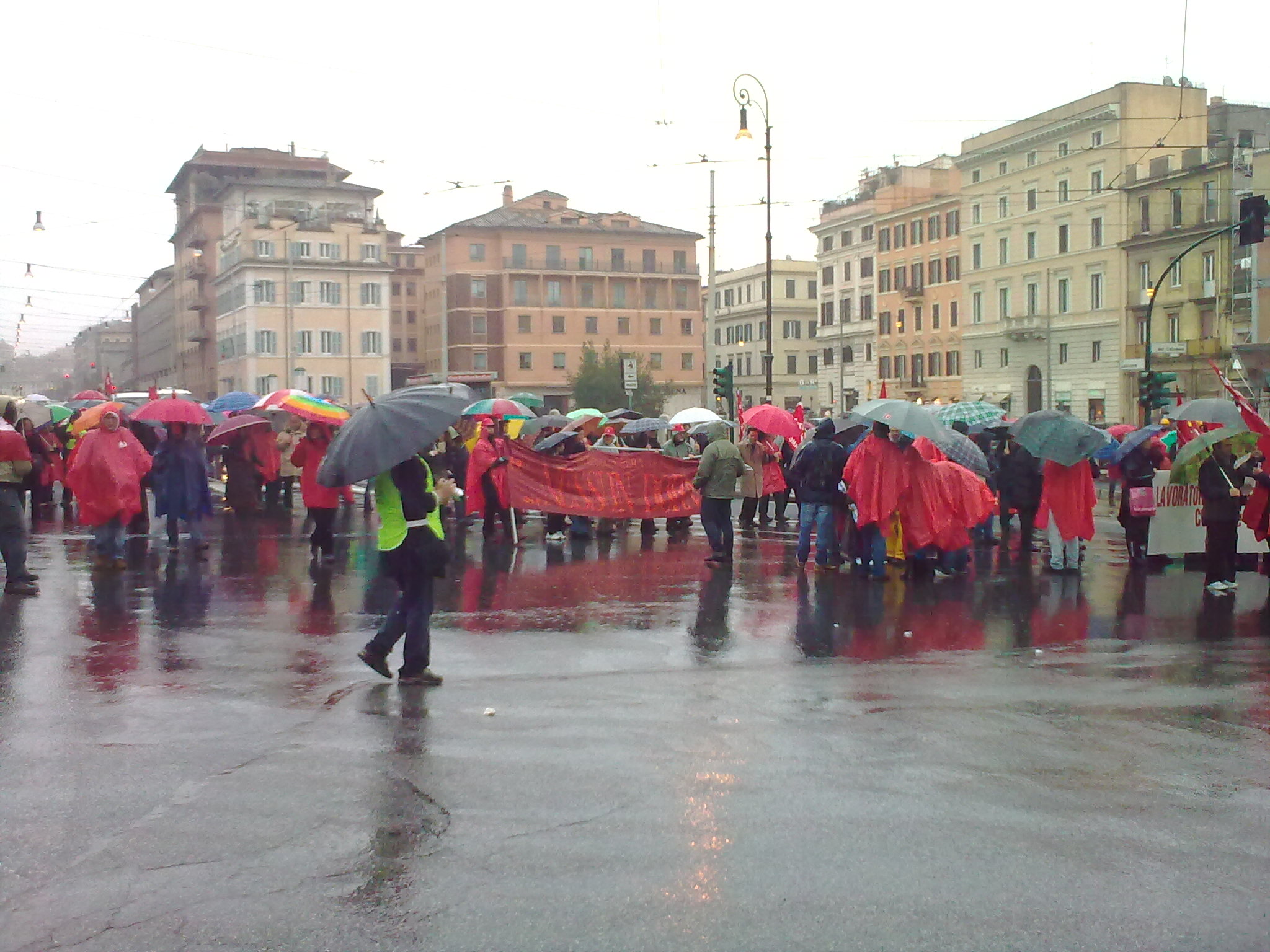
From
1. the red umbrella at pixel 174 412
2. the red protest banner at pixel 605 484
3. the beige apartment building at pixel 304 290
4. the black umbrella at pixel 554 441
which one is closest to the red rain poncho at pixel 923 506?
the red protest banner at pixel 605 484

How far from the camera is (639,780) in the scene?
6445 millimetres

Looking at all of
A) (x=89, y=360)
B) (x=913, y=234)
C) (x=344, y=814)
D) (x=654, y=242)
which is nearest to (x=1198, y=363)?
(x=913, y=234)

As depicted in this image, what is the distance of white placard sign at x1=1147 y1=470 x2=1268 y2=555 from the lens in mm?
15516

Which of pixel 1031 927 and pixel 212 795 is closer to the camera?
pixel 1031 927

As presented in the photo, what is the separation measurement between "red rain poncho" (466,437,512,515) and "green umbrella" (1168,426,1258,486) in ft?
28.3

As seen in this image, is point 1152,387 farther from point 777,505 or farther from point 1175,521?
point 1175,521

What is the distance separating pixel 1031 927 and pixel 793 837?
1.16 metres

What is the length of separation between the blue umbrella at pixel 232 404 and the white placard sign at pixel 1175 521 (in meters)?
16.2

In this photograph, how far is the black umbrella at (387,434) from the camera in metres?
8.15

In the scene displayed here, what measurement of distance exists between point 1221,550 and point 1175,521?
8.07ft

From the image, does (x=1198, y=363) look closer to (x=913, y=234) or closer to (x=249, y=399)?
(x=913, y=234)

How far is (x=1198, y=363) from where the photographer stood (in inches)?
2388

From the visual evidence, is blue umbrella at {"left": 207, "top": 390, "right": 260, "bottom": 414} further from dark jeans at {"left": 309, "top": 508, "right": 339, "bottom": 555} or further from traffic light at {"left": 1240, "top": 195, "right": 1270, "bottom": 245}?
traffic light at {"left": 1240, "top": 195, "right": 1270, "bottom": 245}

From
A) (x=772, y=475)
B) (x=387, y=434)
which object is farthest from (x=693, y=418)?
(x=387, y=434)
